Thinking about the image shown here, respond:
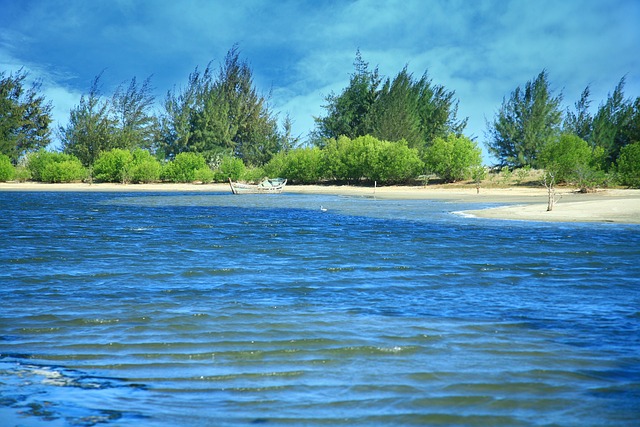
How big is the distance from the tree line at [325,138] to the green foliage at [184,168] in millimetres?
159

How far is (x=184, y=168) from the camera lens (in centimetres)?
8031

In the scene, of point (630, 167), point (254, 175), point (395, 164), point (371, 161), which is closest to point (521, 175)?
point (630, 167)

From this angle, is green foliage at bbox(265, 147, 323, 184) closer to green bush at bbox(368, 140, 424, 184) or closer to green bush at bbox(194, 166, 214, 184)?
green bush at bbox(194, 166, 214, 184)

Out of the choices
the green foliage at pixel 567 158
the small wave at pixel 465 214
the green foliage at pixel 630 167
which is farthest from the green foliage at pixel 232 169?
the small wave at pixel 465 214

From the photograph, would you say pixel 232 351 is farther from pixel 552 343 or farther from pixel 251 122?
pixel 251 122

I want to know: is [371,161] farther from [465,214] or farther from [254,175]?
[465,214]

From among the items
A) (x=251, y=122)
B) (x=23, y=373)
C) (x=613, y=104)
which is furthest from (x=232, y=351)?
(x=251, y=122)

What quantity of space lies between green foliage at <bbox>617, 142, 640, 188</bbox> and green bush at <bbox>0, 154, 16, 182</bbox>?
7126 cm

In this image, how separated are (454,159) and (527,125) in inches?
462

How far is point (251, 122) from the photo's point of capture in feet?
322

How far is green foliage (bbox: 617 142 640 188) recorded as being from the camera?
47156mm

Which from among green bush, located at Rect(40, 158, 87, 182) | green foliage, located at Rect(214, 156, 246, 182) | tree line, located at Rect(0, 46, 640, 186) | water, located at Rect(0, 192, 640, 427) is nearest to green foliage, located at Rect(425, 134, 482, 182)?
tree line, located at Rect(0, 46, 640, 186)

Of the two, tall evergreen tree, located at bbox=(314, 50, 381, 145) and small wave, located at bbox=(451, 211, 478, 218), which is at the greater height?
tall evergreen tree, located at bbox=(314, 50, 381, 145)

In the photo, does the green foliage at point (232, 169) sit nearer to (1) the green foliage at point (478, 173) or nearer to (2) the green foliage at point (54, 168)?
(2) the green foliage at point (54, 168)
